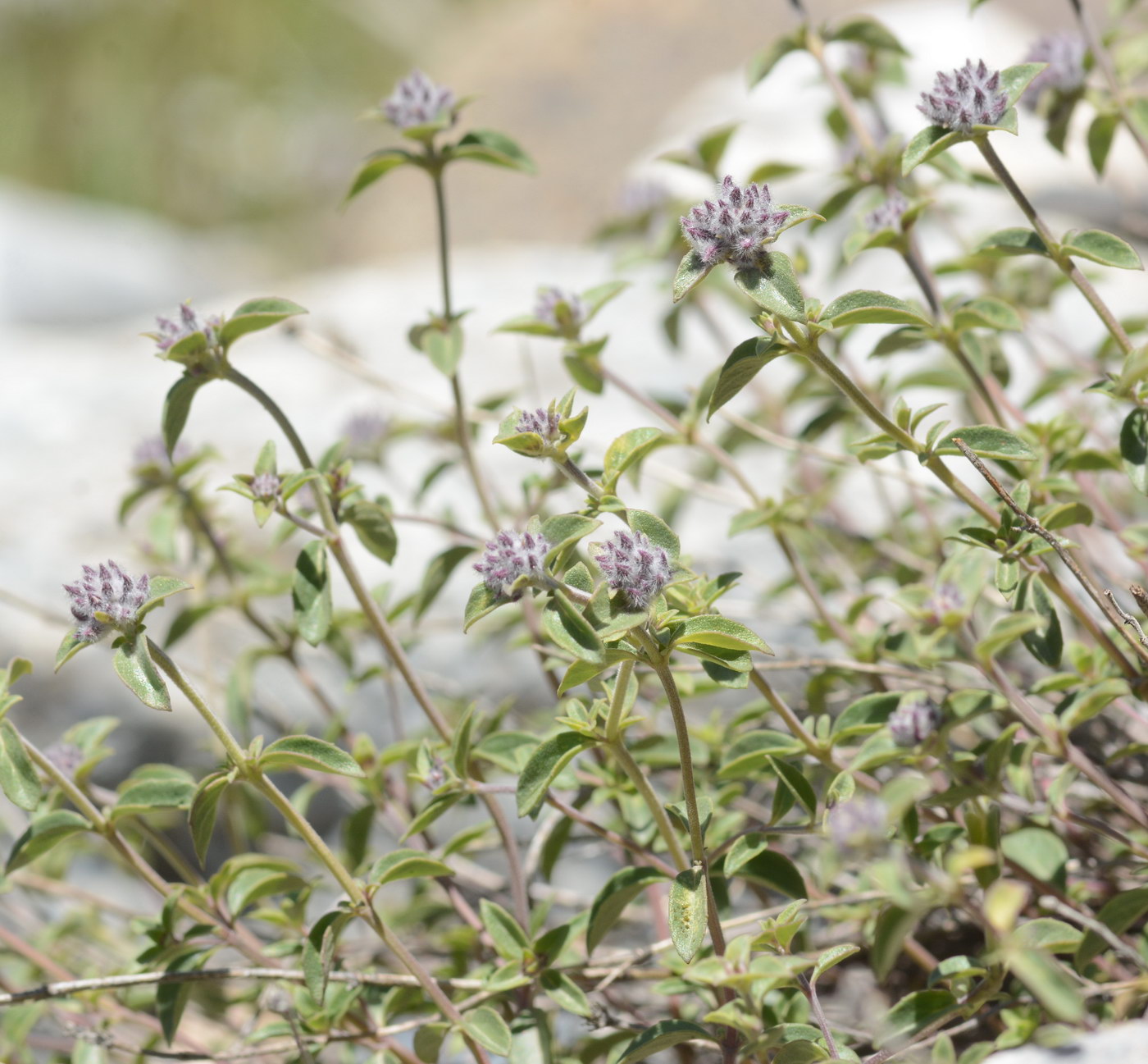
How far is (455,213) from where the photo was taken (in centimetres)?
740

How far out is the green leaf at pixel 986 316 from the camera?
5.49 ft

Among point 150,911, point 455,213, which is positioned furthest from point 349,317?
point 455,213

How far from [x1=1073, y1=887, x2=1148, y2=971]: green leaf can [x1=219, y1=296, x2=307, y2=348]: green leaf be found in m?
1.26

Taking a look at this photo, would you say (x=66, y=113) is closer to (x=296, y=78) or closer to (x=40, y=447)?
(x=296, y=78)

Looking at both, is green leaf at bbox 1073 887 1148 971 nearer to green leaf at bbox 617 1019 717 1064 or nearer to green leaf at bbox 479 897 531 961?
green leaf at bbox 617 1019 717 1064

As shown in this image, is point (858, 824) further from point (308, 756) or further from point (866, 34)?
point (866, 34)

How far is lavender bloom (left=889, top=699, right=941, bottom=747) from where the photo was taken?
58.7 inches

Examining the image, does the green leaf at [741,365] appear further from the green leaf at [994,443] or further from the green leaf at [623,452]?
the green leaf at [994,443]

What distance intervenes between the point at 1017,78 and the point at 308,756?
121cm

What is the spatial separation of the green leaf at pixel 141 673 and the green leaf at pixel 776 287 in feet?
2.58

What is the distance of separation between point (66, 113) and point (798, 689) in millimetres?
9197

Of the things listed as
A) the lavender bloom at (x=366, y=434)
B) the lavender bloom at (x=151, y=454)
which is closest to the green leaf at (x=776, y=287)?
the lavender bloom at (x=151, y=454)

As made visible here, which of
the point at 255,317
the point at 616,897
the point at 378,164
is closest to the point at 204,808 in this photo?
the point at 616,897

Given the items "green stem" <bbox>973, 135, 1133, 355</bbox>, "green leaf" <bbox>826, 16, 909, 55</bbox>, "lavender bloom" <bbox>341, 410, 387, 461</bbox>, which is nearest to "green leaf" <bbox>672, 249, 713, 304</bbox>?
"green stem" <bbox>973, 135, 1133, 355</bbox>
